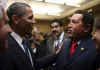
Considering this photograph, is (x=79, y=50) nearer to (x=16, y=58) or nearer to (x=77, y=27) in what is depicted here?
(x=77, y=27)

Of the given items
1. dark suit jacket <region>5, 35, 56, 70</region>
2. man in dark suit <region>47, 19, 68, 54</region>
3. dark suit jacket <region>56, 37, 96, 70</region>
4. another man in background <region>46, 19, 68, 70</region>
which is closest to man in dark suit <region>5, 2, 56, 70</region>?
dark suit jacket <region>5, 35, 56, 70</region>

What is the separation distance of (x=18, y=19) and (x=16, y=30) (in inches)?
4.6

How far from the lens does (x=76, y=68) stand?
144 cm

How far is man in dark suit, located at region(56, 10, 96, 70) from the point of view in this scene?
4.75 ft

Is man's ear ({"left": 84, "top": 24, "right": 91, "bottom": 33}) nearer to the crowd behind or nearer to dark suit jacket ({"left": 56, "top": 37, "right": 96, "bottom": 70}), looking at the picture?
the crowd behind

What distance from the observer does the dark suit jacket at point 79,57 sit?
1417 mm

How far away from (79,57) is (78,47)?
142 mm

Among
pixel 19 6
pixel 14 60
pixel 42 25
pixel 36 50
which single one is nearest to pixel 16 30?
pixel 19 6

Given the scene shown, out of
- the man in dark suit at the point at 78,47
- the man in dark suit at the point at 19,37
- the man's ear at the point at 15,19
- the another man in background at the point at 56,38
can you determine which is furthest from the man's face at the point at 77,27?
the another man in background at the point at 56,38

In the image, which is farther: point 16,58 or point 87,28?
point 87,28

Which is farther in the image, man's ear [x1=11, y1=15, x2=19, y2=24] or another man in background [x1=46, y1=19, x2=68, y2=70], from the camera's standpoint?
another man in background [x1=46, y1=19, x2=68, y2=70]

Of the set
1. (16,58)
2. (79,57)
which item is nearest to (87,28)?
(79,57)

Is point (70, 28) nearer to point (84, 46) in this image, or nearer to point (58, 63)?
point (84, 46)

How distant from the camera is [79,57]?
148 centimetres
